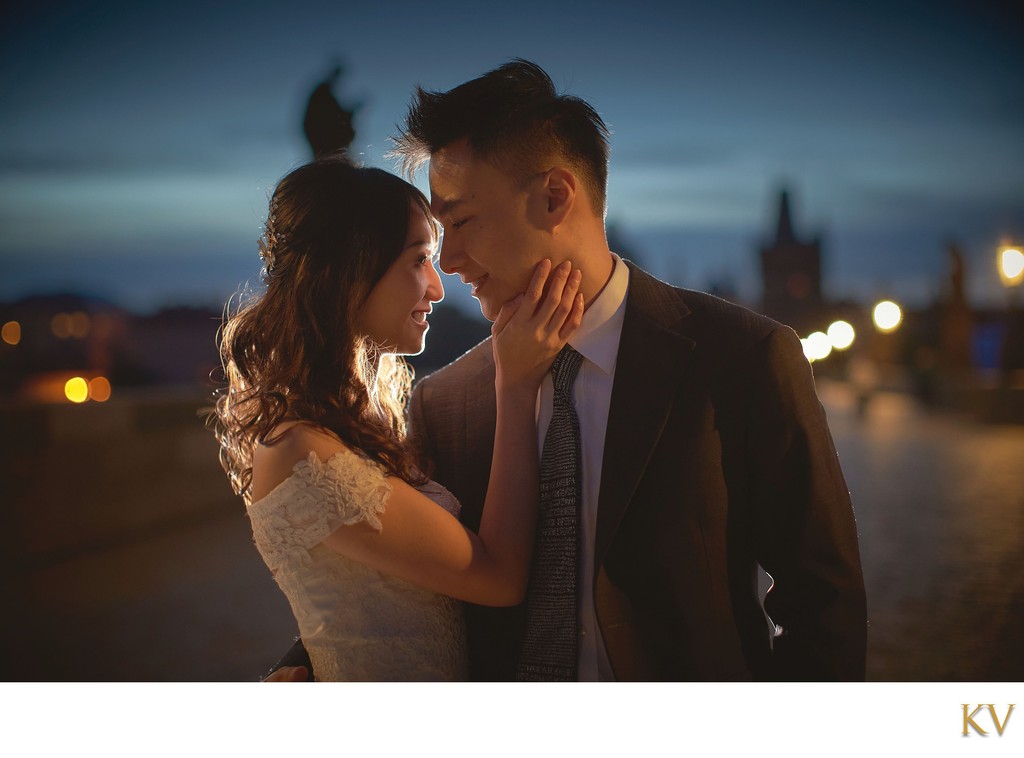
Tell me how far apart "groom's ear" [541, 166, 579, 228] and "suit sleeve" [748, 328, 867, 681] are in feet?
2.14

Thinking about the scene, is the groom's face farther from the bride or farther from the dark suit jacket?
the dark suit jacket

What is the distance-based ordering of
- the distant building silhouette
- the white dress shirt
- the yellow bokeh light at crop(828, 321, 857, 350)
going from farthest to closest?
the distant building silhouette
the yellow bokeh light at crop(828, 321, 857, 350)
the white dress shirt

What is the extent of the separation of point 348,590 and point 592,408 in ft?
2.73

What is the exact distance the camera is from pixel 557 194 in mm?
2451

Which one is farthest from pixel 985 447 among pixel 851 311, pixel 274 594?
pixel 851 311

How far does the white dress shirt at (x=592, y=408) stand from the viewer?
2.33m

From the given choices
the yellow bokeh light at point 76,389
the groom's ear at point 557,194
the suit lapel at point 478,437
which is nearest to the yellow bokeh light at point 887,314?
the yellow bokeh light at point 76,389

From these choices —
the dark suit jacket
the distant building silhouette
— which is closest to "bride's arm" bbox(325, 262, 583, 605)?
the dark suit jacket

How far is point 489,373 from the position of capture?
2766 mm

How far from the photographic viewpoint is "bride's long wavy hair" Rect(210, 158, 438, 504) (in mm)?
2412

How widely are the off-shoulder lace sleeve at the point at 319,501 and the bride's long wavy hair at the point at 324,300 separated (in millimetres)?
107

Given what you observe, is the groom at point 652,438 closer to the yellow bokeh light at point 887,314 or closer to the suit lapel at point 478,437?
the suit lapel at point 478,437
